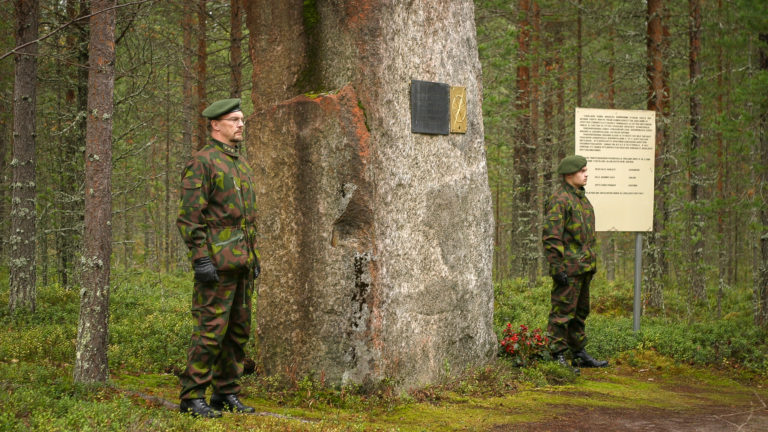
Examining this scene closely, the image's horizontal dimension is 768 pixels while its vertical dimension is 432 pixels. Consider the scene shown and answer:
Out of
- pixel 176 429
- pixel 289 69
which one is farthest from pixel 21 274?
pixel 176 429

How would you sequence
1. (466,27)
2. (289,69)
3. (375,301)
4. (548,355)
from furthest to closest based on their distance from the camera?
(548,355)
(466,27)
(289,69)
(375,301)

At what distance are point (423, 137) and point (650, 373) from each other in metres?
4.08

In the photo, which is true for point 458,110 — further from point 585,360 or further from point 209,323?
point 585,360

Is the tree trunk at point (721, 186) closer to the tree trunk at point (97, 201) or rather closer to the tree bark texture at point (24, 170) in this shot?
the tree trunk at point (97, 201)

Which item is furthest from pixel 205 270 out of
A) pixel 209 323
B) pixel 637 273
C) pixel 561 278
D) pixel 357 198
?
pixel 637 273

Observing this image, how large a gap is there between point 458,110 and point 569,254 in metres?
2.21

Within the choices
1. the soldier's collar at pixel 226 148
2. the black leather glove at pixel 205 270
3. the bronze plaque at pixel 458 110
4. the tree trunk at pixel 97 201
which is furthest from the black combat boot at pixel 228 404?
the bronze plaque at pixel 458 110

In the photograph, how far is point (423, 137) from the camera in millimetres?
6070

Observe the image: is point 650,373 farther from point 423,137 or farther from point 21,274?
point 21,274

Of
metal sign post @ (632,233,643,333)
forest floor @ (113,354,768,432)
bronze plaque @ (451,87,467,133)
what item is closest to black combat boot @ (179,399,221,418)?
forest floor @ (113,354,768,432)

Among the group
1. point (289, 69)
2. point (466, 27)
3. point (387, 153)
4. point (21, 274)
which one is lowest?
point (21, 274)

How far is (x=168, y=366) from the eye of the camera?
661 centimetres

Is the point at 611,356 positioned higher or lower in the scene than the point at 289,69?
lower

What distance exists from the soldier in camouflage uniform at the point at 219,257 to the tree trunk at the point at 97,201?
3.17 ft
